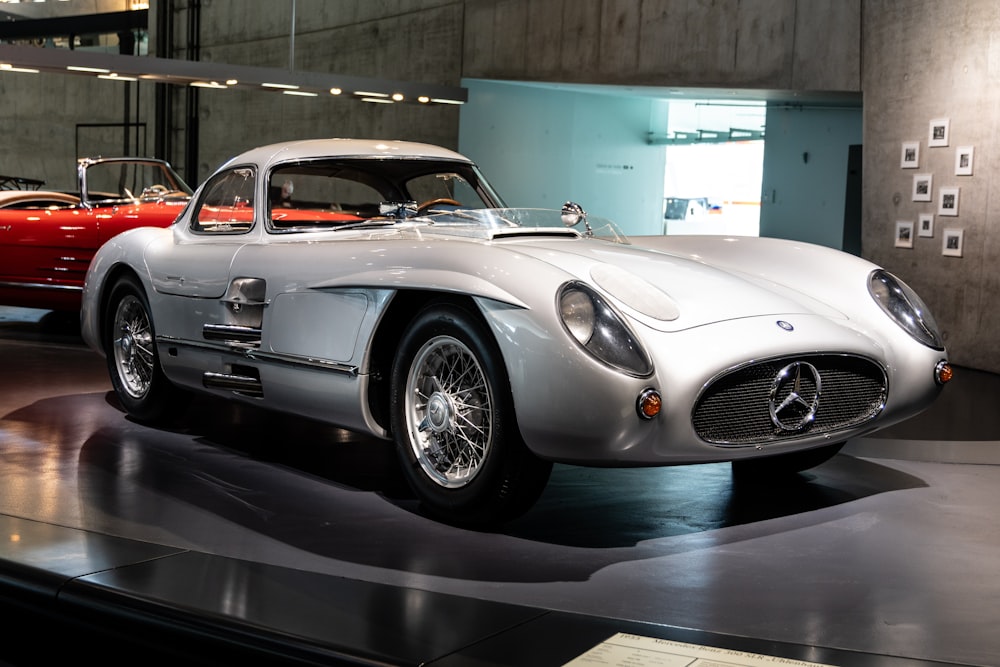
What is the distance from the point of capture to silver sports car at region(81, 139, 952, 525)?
334 centimetres

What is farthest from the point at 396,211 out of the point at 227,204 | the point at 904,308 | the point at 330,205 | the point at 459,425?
the point at 904,308

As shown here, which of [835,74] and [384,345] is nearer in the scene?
[384,345]

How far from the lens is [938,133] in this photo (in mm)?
9070

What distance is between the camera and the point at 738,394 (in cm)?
347

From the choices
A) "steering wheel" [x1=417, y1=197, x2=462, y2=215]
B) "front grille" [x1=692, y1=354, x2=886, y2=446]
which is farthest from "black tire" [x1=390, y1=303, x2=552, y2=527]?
"steering wheel" [x1=417, y1=197, x2=462, y2=215]

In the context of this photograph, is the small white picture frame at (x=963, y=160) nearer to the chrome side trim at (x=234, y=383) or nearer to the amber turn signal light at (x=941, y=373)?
the amber turn signal light at (x=941, y=373)

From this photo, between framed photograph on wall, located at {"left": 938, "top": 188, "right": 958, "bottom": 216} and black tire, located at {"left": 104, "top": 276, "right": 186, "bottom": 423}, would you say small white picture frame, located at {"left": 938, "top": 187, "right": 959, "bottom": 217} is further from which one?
black tire, located at {"left": 104, "top": 276, "right": 186, "bottom": 423}

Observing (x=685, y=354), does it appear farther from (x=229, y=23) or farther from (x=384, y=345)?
(x=229, y=23)

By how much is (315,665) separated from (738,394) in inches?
63.3

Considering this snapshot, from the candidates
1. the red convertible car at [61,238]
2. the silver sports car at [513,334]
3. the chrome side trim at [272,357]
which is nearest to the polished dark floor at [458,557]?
the silver sports car at [513,334]

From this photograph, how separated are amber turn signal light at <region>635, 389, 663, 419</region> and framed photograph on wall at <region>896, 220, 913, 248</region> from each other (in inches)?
270

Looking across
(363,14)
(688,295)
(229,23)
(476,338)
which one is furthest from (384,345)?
(229,23)

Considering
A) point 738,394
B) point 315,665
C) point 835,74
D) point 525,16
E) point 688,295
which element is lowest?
point 315,665

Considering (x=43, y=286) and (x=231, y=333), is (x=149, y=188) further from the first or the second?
(x=231, y=333)
